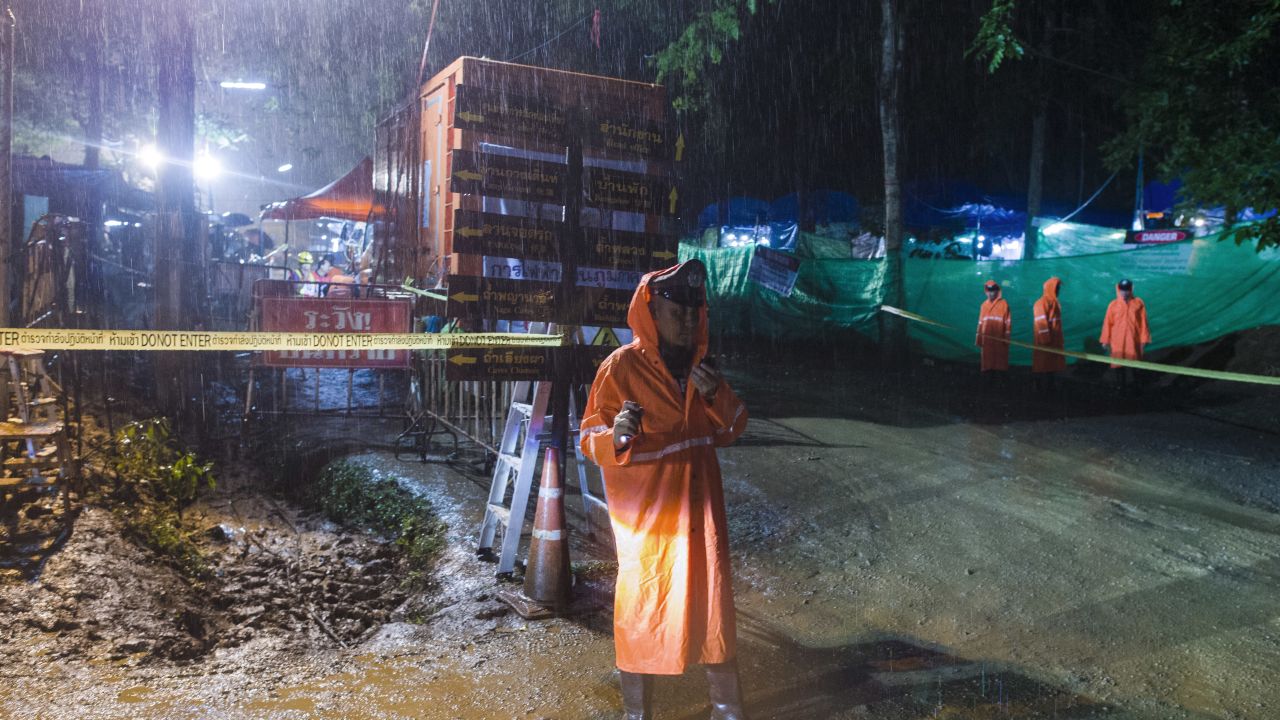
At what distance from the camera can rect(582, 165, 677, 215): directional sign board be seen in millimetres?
5348

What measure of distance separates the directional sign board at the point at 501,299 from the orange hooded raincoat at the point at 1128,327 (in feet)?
33.9

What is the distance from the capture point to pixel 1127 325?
40.4 ft

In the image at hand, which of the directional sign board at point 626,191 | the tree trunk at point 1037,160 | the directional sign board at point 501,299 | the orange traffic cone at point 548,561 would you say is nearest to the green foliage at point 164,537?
the orange traffic cone at point 548,561

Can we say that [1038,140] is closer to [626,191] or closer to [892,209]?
[892,209]

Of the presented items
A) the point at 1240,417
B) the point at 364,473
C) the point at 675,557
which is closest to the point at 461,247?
the point at 675,557

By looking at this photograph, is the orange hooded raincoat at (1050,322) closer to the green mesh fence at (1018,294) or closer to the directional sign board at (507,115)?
the green mesh fence at (1018,294)

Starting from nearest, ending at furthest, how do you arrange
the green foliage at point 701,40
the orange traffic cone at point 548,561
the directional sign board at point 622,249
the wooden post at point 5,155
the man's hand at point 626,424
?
the man's hand at point 626,424 < the orange traffic cone at point 548,561 < the directional sign board at point 622,249 < the wooden post at point 5,155 < the green foliage at point 701,40

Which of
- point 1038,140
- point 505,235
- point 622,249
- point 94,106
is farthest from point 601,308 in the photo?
point 94,106

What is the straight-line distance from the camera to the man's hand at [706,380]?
11.0 feet

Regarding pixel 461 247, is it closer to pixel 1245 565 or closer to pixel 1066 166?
pixel 1245 565

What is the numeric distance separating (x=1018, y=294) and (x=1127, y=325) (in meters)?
2.76

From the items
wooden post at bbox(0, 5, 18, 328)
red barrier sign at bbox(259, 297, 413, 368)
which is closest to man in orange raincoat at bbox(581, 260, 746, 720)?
wooden post at bbox(0, 5, 18, 328)

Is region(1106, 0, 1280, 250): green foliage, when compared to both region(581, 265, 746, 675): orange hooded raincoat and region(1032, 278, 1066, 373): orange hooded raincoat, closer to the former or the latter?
region(1032, 278, 1066, 373): orange hooded raincoat

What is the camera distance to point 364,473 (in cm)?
805
